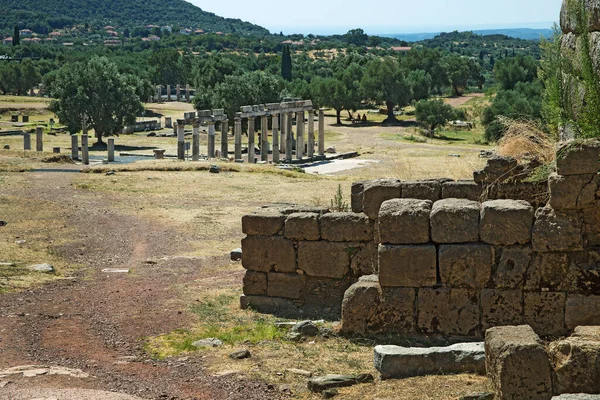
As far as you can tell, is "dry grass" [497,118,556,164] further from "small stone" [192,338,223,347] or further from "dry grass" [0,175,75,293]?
"dry grass" [0,175,75,293]

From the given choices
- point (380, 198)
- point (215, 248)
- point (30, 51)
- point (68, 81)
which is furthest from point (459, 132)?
point (30, 51)

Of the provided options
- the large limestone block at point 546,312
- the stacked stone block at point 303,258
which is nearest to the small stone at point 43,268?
the stacked stone block at point 303,258

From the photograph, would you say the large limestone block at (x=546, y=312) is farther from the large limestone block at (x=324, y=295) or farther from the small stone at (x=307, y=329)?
the large limestone block at (x=324, y=295)

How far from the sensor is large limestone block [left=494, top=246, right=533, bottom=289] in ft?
43.1

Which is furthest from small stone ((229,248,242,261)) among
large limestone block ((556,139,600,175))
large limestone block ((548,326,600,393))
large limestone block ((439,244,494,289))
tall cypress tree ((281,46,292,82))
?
tall cypress tree ((281,46,292,82))

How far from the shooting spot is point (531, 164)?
14.1 metres

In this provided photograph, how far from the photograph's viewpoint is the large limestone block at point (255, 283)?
16.3m

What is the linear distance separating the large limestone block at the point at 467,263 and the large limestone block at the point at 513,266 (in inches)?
5.4

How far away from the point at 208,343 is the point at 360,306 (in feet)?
7.50

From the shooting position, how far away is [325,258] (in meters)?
15.7

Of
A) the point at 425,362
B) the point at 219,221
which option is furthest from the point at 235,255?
the point at 425,362

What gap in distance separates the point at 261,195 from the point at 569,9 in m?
22.9

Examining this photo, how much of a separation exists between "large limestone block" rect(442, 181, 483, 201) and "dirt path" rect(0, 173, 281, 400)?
458 cm

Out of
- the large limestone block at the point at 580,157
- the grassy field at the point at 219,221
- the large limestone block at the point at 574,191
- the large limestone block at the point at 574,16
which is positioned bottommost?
the grassy field at the point at 219,221
